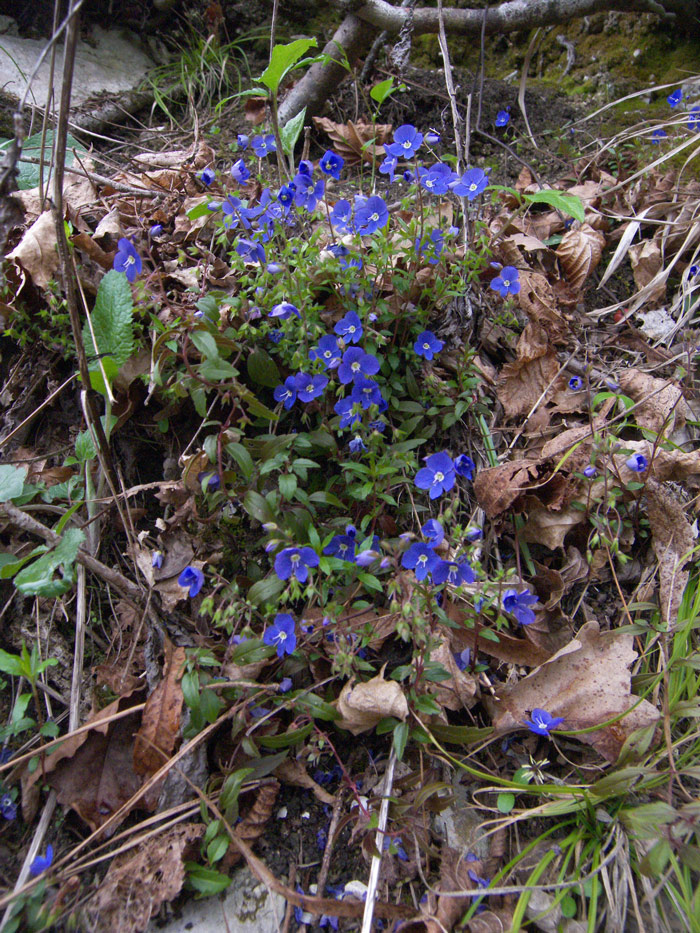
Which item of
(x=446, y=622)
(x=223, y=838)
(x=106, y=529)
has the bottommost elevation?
(x=223, y=838)

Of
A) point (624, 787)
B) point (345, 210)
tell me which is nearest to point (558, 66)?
point (345, 210)

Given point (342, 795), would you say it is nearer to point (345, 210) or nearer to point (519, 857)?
point (519, 857)

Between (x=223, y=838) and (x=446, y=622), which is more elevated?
(x=446, y=622)

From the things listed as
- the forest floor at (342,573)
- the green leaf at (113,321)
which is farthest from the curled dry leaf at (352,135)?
the green leaf at (113,321)

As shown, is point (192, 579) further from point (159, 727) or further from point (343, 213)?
point (343, 213)

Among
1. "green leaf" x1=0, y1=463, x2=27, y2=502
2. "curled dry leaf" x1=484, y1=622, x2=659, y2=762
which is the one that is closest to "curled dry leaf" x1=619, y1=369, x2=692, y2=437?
"curled dry leaf" x1=484, y1=622, x2=659, y2=762

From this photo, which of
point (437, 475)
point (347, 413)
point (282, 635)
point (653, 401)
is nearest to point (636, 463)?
point (653, 401)

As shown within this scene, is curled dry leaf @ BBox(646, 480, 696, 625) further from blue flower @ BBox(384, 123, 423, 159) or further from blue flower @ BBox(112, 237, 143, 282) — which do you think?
blue flower @ BBox(112, 237, 143, 282)
